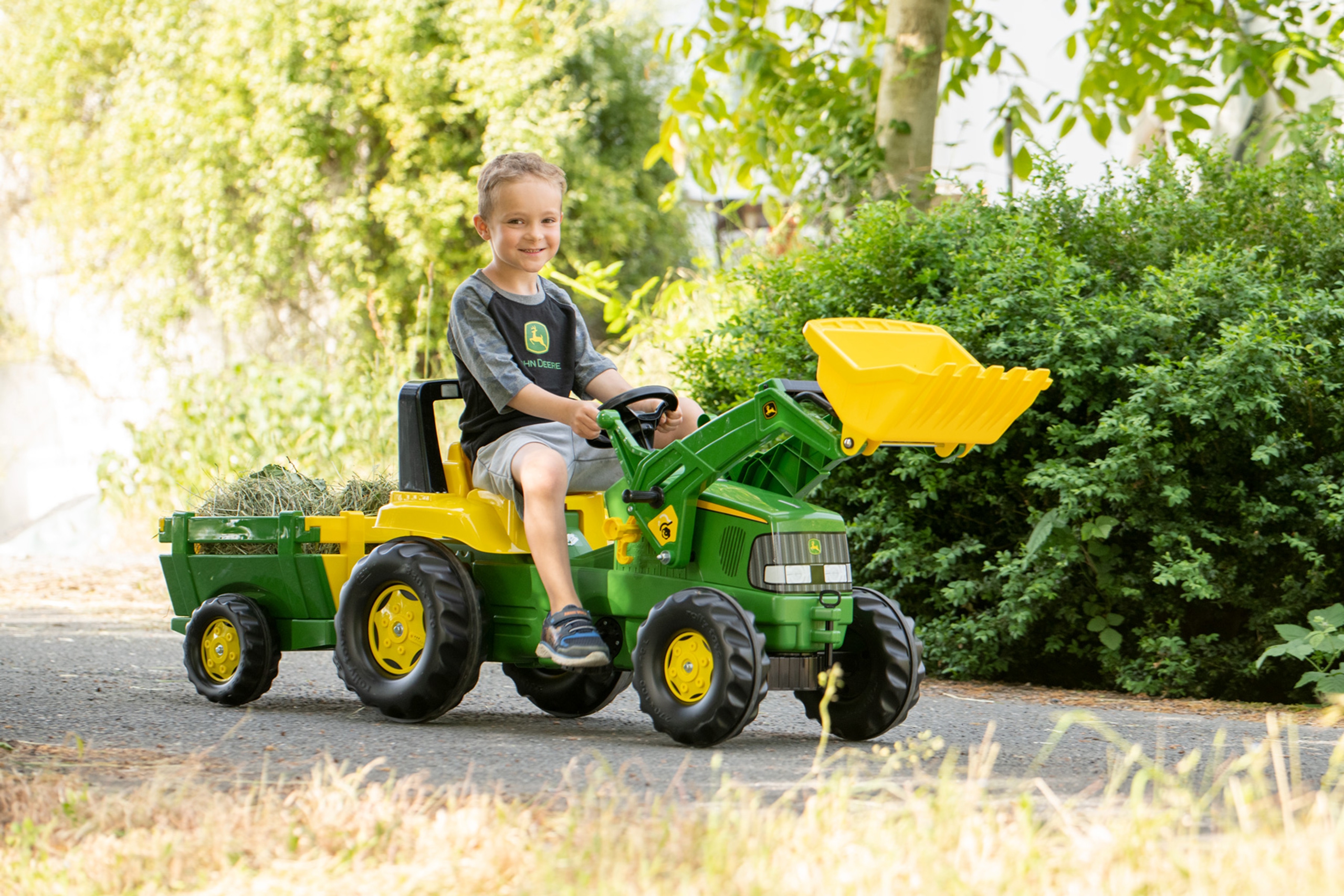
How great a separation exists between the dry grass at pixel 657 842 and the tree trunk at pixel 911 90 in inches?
216

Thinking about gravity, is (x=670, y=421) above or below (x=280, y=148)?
below

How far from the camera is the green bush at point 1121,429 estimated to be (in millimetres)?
5469

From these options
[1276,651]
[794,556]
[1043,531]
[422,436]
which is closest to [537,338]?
[422,436]

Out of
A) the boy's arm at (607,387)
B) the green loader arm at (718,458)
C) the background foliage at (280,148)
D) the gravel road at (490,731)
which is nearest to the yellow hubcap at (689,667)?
the gravel road at (490,731)

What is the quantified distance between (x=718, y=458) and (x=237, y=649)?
78.9 inches

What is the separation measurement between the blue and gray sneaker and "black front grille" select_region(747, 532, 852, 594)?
496mm

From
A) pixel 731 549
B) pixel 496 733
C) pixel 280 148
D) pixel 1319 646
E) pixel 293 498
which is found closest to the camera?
pixel 731 549

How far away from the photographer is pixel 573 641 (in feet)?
13.1

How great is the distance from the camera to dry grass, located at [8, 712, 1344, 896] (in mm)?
2258

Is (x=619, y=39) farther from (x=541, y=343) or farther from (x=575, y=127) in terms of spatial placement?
(x=541, y=343)

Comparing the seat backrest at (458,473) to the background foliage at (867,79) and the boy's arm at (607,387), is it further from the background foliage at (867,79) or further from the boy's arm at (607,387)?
the background foliage at (867,79)

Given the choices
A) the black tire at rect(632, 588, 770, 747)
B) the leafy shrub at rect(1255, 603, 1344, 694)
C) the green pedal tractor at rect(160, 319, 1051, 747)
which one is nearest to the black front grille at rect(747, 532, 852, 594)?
the green pedal tractor at rect(160, 319, 1051, 747)

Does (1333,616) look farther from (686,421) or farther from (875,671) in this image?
(686,421)

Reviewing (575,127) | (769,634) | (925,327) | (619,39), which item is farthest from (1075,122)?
(619,39)
